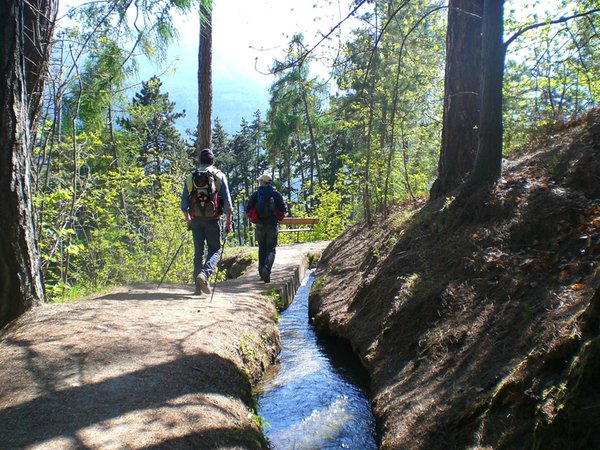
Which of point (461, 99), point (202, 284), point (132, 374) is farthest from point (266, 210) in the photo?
point (132, 374)

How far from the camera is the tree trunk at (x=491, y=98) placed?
549 centimetres

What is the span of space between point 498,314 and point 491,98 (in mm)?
2959

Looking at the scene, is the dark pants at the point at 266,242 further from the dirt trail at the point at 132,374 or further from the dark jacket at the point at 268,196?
the dirt trail at the point at 132,374

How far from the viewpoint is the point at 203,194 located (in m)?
7.21

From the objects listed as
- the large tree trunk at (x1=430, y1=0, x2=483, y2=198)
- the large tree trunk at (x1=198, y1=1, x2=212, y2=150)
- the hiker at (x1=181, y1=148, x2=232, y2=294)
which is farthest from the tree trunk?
the large tree trunk at (x1=198, y1=1, x2=212, y2=150)

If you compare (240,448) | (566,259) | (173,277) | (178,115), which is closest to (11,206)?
(240,448)

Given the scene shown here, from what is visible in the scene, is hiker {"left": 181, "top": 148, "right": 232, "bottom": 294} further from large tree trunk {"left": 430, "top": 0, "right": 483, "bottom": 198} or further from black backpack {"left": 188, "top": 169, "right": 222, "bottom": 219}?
large tree trunk {"left": 430, "top": 0, "right": 483, "bottom": 198}

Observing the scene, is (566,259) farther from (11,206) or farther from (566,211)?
(11,206)

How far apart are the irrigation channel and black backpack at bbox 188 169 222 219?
2.31 metres

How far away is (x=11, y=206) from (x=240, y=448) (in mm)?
3453

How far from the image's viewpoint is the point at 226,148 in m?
56.5

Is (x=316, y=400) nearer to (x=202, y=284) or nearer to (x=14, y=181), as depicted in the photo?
(x=202, y=284)

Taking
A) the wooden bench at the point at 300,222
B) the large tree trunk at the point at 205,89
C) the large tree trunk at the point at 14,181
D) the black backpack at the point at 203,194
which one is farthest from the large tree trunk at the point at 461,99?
the wooden bench at the point at 300,222

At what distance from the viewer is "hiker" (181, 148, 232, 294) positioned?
7234 mm
